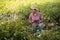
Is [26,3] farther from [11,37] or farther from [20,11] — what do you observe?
[11,37]

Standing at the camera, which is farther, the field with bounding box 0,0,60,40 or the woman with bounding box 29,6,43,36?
the woman with bounding box 29,6,43,36

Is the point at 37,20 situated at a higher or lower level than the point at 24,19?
higher

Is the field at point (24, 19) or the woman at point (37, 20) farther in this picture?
the woman at point (37, 20)

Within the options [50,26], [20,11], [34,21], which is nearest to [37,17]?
[34,21]

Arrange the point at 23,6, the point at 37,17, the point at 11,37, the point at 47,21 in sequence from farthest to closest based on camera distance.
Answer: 1. the point at 23,6
2. the point at 47,21
3. the point at 37,17
4. the point at 11,37

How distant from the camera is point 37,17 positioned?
961 centimetres

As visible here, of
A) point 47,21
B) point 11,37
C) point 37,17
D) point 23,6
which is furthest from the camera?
point 23,6

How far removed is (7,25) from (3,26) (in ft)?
0.51

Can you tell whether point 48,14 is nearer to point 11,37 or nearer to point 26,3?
point 26,3

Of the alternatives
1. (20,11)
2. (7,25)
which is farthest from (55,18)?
(7,25)

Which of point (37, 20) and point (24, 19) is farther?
point (24, 19)

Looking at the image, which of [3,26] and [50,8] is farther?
[50,8]

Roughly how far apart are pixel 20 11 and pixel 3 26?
245 cm

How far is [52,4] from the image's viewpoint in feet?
37.1
